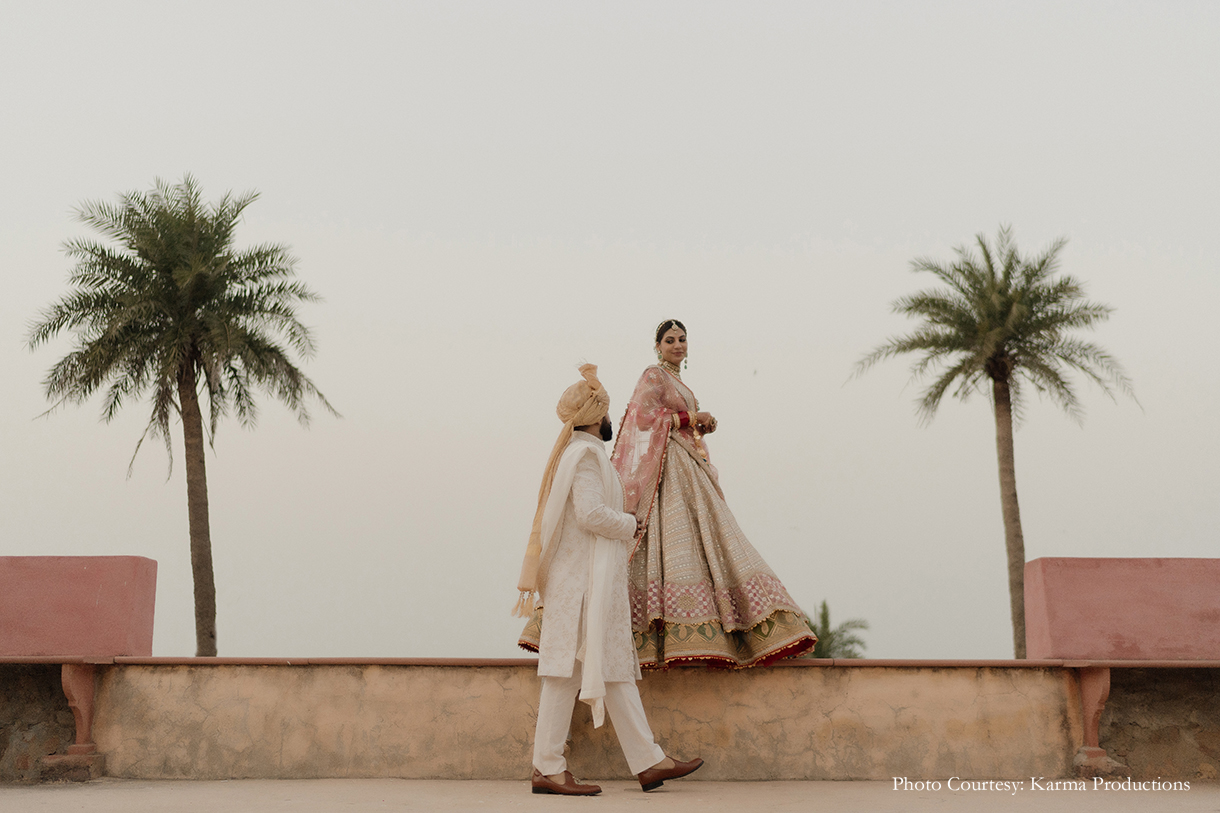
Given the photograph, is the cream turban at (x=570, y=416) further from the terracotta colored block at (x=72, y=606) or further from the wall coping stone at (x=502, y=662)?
the terracotta colored block at (x=72, y=606)

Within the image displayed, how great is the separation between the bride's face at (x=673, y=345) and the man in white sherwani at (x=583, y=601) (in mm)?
1316

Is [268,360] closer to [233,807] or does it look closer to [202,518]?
[202,518]

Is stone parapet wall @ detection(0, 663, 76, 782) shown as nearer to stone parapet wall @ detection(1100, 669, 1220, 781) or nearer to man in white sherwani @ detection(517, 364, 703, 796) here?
man in white sherwani @ detection(517, 364, 703, 796)

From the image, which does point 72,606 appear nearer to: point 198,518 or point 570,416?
point 570,416

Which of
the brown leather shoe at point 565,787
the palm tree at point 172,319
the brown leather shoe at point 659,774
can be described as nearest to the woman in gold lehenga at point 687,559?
the brown leather shoe at point 659,774

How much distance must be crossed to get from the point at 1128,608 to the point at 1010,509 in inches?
532

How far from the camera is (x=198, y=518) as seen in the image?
1808 cm

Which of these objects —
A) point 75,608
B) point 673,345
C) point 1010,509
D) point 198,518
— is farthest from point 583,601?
point 1010,509

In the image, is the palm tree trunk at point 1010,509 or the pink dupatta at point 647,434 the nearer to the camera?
the pink dupatta at point 647,434

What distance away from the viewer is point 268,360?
1922cm

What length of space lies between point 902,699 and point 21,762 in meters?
5.41

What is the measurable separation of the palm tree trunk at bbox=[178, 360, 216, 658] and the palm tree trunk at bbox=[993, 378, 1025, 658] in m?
13.9

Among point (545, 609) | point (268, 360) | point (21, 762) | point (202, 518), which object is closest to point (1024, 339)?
point (268, 360)

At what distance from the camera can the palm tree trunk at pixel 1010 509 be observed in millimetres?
18266
